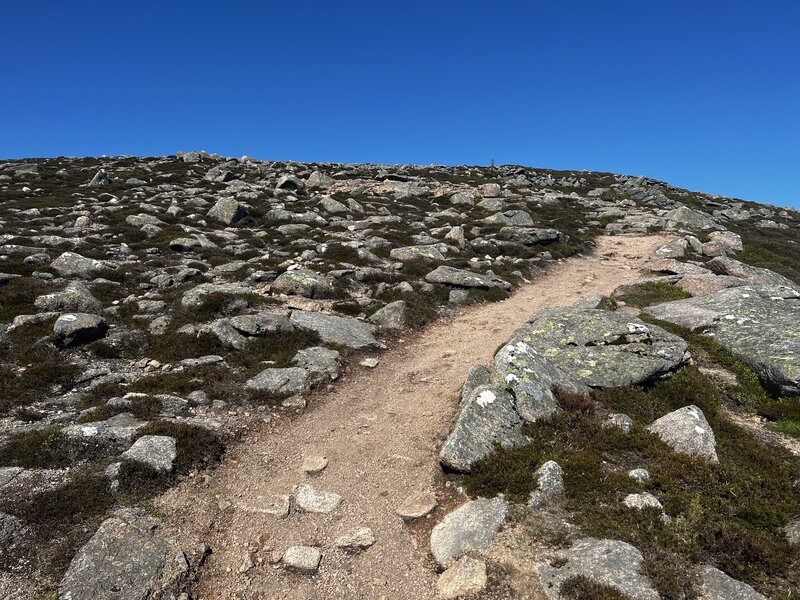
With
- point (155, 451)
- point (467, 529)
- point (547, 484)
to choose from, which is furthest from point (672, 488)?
point (155, 451)

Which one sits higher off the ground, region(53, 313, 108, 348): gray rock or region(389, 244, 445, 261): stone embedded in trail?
region(389, 244, 445, 261): stone embedded in trail

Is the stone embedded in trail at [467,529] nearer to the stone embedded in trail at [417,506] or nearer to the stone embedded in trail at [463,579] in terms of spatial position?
the stone embedded in trail at [463,579]

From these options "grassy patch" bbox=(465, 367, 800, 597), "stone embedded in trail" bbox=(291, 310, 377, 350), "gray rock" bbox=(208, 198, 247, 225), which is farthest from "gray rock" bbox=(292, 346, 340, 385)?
"gray rock" bbox=(208, 198, 247, 225)

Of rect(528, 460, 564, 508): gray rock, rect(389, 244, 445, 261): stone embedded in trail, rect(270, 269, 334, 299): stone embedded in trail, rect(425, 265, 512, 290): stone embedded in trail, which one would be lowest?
rect(528, 460, 564, 508): gray rock

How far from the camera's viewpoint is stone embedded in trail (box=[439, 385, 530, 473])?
9250mm

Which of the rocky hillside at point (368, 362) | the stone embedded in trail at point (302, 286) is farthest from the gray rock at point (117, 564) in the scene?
the stone embedded in trail at point (302, 286)

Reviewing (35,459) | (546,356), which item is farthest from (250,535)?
(546,356)

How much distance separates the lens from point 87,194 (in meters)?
45.2

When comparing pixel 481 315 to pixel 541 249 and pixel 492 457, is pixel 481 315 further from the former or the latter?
pixel 541 249

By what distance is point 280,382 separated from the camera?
13.1 metres

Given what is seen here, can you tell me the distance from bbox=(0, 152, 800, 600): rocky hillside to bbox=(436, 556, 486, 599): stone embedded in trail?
314 millimetres

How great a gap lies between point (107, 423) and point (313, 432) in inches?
181

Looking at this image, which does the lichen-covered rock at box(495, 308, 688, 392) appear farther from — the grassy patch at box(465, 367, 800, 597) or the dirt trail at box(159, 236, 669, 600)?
the dirt trail at box(159, 236, 669, 600)

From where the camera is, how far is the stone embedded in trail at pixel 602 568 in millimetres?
6248
